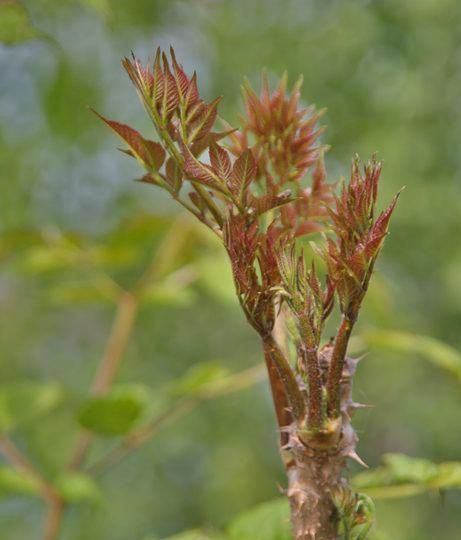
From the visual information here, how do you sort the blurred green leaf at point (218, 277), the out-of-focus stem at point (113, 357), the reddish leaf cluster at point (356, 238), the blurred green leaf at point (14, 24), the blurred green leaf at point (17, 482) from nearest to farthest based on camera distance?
the reddish leaf cluster at point (356, 238), the blurred green leaf at point (14, 24), the blurred green leaf at point (17, 482), the out-of-focus stem at point (113, 357), the blurred green leaf at point (218, 277)

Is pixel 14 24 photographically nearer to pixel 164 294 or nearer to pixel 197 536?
pixel 164 294

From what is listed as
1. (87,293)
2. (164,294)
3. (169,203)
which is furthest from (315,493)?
(169,203)

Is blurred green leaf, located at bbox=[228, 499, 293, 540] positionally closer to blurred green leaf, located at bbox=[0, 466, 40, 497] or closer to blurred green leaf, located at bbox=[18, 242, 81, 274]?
blurred green leaf, located at bbox=[0, 466, 40, 497]

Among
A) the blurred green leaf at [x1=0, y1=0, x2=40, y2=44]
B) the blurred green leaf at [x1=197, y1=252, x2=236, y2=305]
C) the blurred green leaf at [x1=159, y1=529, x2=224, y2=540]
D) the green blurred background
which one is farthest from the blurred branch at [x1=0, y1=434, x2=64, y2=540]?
the green blurred background

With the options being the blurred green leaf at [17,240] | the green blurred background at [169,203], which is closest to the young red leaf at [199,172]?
the blurred green leaf at [17,240]

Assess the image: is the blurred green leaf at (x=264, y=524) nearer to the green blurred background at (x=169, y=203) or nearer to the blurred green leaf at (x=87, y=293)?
the blurred green leaf at (x=87, y=293)
